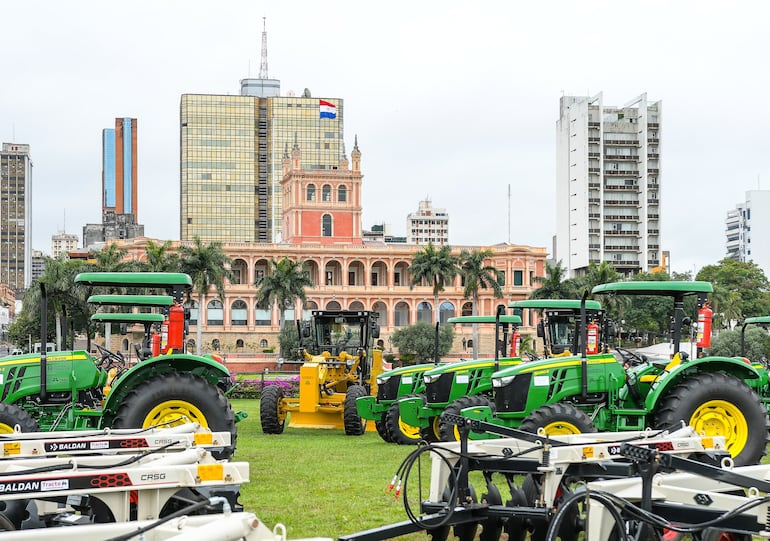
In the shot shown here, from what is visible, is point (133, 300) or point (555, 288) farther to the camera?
point (555, 288)

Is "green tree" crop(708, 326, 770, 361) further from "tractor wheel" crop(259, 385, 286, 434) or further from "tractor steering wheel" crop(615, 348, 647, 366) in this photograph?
"tractor steering wheel" crop(615, 348, 647, 366)

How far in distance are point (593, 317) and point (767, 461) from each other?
3776 mm

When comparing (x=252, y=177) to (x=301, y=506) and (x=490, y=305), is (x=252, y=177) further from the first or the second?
(x=301, y=506)

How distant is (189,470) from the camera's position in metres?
7.11

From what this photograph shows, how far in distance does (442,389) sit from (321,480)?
4.80 metres

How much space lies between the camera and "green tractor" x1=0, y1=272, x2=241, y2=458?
13320 mm

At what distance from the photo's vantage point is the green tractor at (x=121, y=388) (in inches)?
524

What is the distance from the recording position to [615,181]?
11794 centimetres

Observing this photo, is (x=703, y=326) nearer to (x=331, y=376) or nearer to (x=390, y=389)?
(x=390, y=389)

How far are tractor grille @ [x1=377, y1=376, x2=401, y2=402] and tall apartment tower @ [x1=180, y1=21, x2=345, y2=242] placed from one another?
12050cm

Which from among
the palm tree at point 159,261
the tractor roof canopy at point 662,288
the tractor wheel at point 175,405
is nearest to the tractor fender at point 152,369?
the tractor wheel at point 175,405

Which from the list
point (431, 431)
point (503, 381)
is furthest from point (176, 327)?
point (431, 431)

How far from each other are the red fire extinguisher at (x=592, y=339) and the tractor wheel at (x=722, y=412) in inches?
85.4

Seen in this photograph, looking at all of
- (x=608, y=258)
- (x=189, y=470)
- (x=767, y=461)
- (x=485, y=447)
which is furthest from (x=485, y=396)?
(x=608, y=258)
